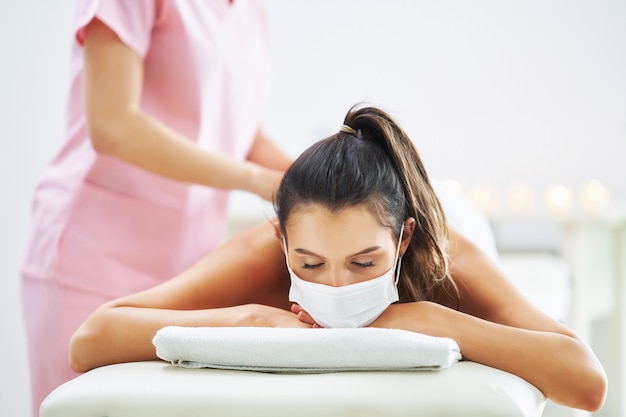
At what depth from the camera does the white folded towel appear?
105 centimetres

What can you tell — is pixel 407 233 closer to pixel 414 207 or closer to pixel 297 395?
pixel 414 207

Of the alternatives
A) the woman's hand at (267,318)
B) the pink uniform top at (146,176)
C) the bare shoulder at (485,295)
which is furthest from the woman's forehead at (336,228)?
the pink uniform top at (146,176)

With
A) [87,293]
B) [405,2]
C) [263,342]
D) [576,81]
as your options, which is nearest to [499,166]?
[576,81]

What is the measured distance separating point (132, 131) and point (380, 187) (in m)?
0.50

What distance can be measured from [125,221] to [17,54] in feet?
4.54

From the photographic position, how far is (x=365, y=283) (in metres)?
1.25

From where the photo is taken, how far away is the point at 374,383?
100 centimetres

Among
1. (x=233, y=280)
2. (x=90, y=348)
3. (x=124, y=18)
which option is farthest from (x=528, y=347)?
(x=124, y=18)

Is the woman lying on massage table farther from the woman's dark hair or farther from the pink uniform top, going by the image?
the pink uniform top

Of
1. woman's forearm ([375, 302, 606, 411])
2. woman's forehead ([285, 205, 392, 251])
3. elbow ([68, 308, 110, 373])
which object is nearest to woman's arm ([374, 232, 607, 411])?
Result: woman's forearm ([375, 302, 606, 411])

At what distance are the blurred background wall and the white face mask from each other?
1.72 m

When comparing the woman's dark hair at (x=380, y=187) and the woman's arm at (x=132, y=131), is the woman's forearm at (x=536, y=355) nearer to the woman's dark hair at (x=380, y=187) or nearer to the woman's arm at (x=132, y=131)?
the woman's dark hair at (x=380, y=187)

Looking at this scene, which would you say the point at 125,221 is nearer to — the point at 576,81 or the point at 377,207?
the point at 377,207

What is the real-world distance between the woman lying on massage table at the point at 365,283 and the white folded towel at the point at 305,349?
0.11 m
